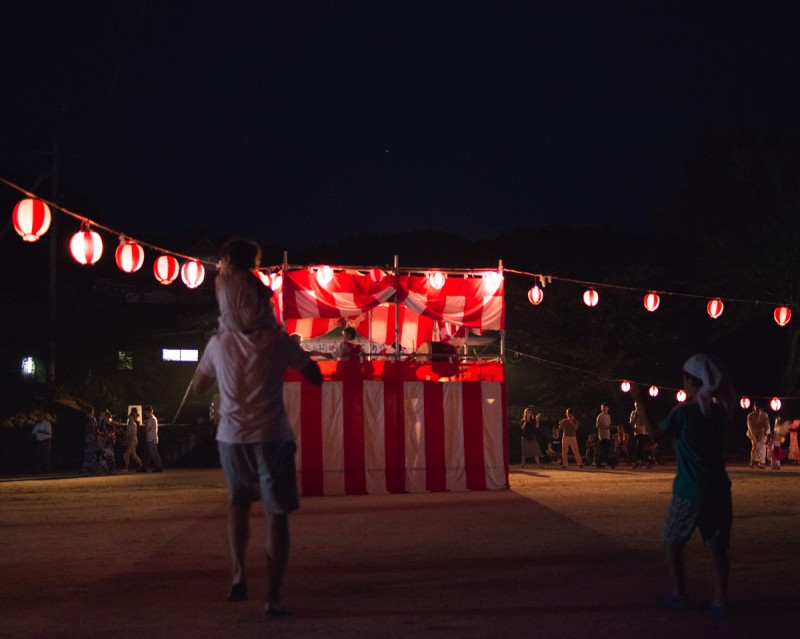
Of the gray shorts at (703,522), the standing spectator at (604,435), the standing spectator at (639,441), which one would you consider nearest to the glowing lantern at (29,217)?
the gray shorts at (703,522)

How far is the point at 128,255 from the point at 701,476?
1314 cm

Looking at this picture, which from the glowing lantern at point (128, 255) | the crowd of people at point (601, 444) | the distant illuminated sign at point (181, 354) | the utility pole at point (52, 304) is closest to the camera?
the glowing lantern at point (128, 255)

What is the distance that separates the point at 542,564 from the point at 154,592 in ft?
10.2

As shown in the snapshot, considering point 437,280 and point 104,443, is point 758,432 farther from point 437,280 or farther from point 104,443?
point 104,443

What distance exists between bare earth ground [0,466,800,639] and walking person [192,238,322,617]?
18.4 inches

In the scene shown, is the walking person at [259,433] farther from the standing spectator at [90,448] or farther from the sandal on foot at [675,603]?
the standing spectator at [90,448]

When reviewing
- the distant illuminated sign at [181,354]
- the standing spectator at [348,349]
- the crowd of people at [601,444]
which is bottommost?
the crowd of people at [601,444]

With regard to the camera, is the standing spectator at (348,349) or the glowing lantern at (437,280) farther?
the glowing lantern at (437,280)

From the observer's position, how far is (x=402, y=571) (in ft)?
23.4

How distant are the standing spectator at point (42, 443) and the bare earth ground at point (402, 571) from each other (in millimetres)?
11649

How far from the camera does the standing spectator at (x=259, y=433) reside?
523cm

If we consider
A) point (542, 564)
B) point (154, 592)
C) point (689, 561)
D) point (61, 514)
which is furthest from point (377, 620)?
point (61, 514)

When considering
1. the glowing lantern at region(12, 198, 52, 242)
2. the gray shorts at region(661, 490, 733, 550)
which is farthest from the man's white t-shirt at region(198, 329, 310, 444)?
the glowing lantern at region(12, 198, 52, 242)

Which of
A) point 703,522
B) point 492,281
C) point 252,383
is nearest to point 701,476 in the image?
point 703,522
